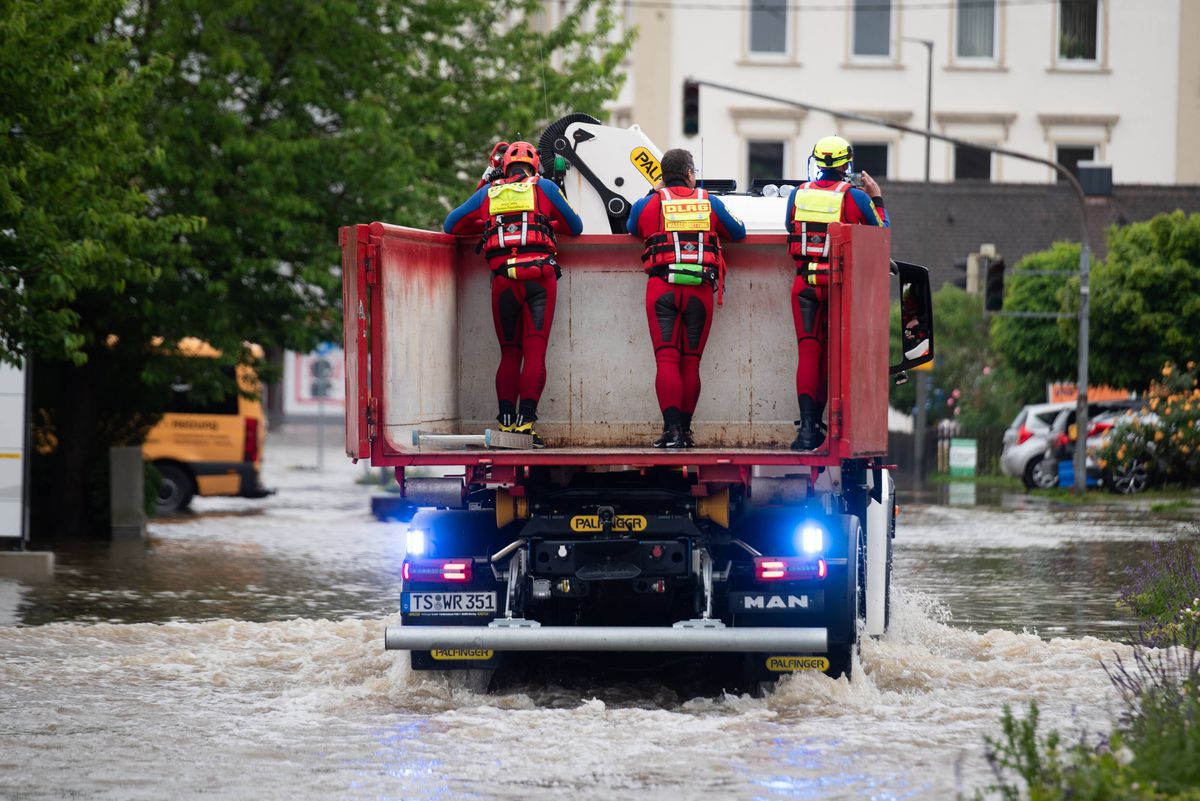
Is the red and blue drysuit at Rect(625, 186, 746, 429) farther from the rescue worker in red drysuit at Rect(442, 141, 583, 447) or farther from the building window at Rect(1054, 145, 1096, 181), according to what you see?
the building window at Rect(1054, 145, 1096, 181)

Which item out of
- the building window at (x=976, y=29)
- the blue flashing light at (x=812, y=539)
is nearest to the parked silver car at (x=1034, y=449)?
the building window at (x=976, y=29)

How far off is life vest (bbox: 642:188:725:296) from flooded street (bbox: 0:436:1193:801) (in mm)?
2106

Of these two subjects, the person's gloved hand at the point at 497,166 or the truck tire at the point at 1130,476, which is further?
the truck tire at the point at 1130,476

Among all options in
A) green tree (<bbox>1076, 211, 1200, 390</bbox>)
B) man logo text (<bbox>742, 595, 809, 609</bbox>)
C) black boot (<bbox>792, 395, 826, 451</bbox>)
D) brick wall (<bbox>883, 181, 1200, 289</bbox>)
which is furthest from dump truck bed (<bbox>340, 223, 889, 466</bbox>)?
brick wall (<bbox>883, 181, 1200, 289</bbox>)

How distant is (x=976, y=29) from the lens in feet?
168

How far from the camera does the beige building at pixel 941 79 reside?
50562mm

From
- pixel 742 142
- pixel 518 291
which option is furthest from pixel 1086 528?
pixel 742 142

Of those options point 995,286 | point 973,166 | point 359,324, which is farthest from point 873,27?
point 359,324

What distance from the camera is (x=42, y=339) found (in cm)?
1596

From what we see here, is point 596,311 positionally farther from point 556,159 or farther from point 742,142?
point 742,142

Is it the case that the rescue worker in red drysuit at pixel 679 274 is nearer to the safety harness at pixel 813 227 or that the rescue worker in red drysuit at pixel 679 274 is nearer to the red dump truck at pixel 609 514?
the safety harness at pixel 813 227

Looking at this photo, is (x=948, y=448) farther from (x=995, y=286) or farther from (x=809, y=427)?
(x=809, y=427)

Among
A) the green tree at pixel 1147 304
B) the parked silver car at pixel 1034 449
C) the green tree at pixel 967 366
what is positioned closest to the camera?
the green tree at pixel 1147 304

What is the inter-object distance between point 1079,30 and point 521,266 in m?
44.2
